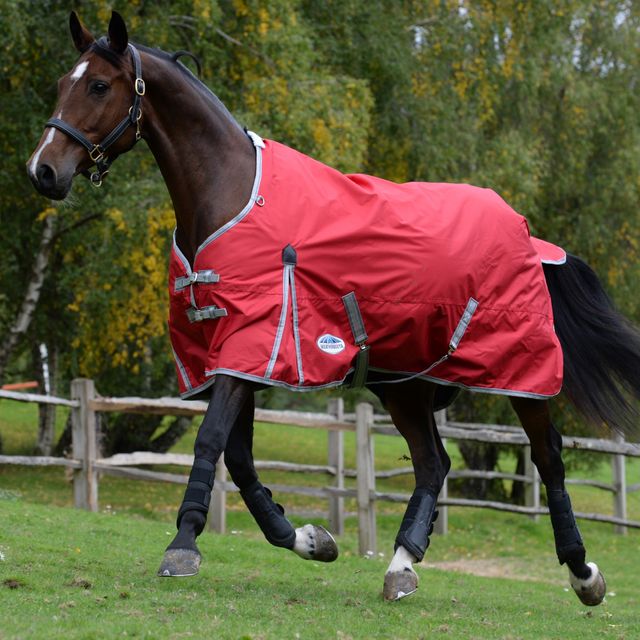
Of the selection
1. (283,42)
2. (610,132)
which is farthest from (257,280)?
(610,132)

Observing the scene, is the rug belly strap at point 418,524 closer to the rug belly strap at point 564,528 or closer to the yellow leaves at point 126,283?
the rug belly strap at point 564,528

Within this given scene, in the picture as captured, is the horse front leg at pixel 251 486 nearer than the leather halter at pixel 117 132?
No

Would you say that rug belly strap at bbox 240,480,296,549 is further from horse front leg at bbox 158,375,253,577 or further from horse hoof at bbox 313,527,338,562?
horse front leg at bbox 158,375,253,577

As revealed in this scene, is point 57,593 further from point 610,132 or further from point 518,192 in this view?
point 610,132

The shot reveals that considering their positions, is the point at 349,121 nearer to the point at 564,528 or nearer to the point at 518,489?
the point at 564,528

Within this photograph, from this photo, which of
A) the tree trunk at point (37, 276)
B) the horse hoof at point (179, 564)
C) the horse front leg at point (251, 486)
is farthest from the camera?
the tree trunk at point (37, 276)

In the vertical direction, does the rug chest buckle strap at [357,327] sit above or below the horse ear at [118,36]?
below

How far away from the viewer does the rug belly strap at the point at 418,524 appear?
3.89 metres

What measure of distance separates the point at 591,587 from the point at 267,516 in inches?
75.2

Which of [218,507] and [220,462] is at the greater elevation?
[220,462]

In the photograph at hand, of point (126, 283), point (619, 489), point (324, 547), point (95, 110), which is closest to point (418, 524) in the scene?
point (324, 547)

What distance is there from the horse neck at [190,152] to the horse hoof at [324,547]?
5.18 feet

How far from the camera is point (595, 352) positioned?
14.8 ft

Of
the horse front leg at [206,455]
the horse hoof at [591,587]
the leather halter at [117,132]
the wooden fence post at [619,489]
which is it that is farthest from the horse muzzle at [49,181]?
the wooden fence post at [619,489]
